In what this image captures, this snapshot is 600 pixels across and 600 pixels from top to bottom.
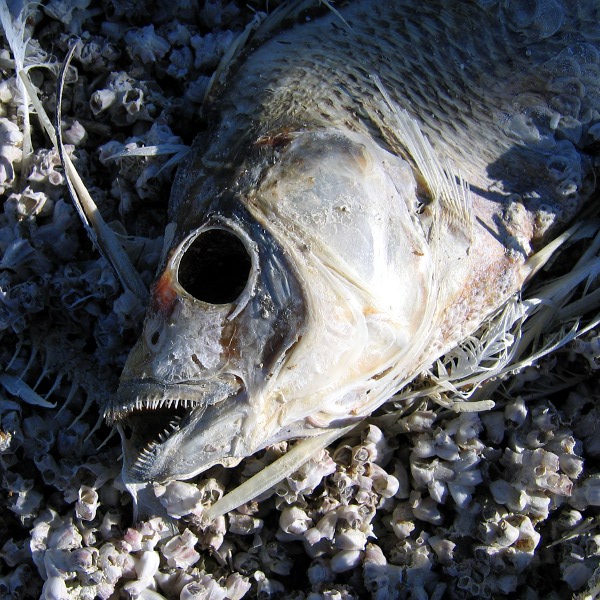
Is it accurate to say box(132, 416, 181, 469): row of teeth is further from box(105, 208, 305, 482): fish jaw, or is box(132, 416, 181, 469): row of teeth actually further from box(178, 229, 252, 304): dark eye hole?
box(178, 229, 252, 304): dark eye hole

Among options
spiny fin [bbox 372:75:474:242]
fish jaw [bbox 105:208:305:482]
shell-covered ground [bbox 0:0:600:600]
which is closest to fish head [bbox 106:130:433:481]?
fish jaw [bbox 105:208:305:482]

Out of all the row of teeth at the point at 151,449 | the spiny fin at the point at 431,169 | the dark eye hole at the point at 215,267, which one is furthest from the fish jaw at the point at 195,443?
the spiny fin at the point at 431,169

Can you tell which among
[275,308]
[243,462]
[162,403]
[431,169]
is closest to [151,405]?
[162,403]

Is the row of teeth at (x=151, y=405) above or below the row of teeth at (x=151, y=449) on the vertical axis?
above

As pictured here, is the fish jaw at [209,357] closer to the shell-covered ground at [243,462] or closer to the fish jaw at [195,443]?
the fish jaw at [195,443]

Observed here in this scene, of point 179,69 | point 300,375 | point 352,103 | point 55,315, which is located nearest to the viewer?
point 300,375

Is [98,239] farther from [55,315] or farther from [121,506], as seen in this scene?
[121,506]

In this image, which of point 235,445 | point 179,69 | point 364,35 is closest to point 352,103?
point 364,35
